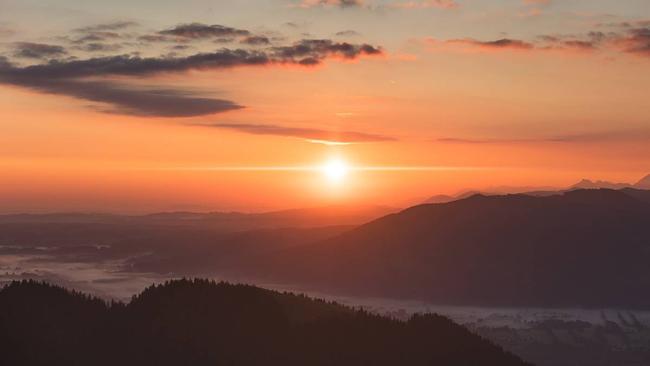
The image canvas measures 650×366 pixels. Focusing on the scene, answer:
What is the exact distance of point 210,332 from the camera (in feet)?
403

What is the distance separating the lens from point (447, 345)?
445 feet

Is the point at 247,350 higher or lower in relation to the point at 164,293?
lower

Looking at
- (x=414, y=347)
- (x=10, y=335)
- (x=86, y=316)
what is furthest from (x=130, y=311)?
(x=414, y=347)

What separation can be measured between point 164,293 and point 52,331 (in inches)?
795

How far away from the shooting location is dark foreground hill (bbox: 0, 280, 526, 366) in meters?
110

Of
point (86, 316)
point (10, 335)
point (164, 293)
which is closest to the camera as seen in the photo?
point (10, 335)

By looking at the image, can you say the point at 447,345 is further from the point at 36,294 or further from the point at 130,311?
the point at 36,294

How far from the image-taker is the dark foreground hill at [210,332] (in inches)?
4345

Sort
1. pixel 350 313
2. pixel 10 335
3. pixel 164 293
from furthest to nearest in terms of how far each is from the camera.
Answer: pixel 350 313 → pixel 164 293 → pixel 10 335

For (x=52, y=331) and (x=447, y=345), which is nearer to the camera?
(x=52, y=331)

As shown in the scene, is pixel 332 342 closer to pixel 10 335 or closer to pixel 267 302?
pixel 267 302

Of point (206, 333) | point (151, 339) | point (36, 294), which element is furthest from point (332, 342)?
point (36, 294)

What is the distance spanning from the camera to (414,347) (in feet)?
434

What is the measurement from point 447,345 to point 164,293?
4470 cm
